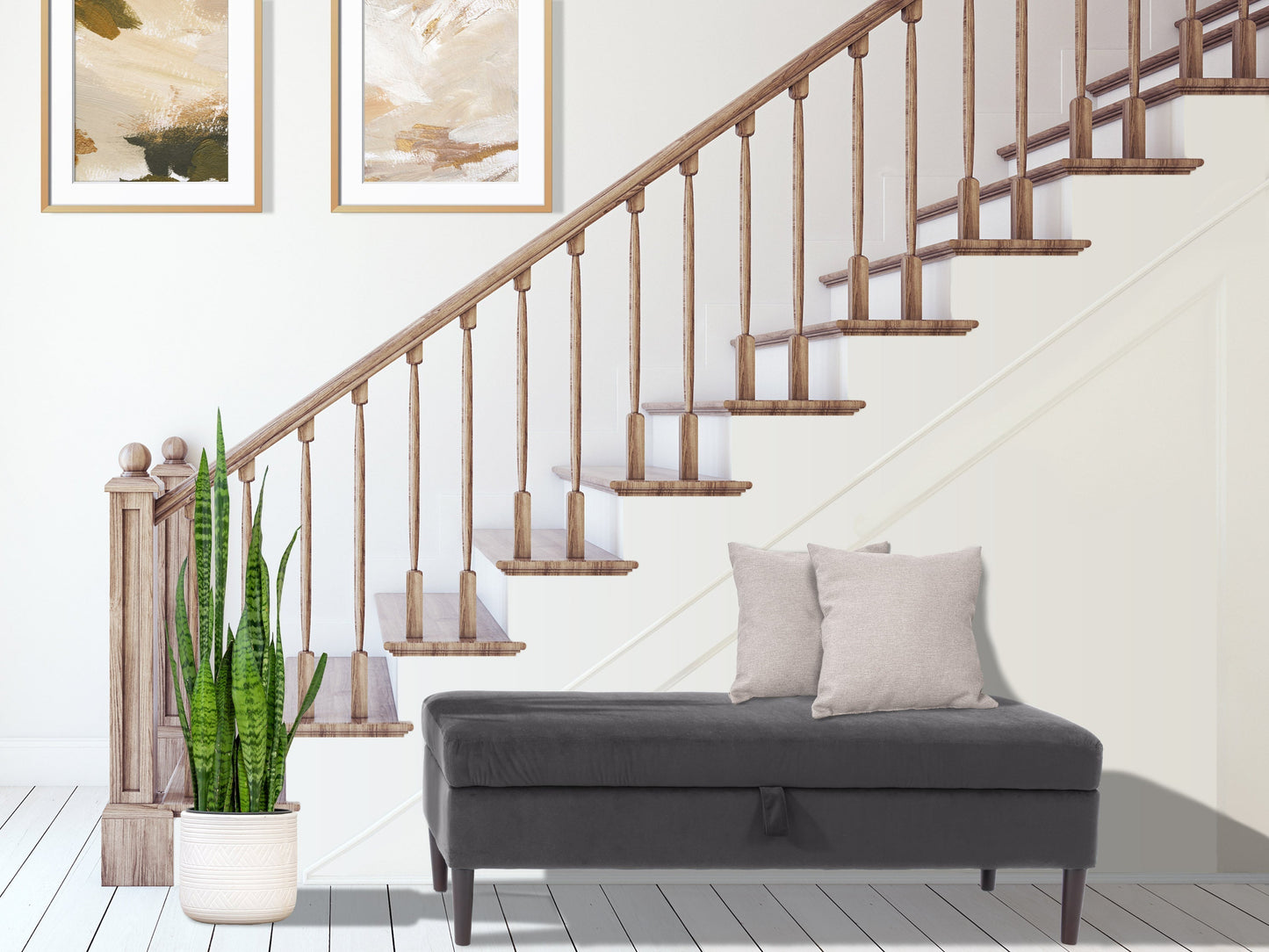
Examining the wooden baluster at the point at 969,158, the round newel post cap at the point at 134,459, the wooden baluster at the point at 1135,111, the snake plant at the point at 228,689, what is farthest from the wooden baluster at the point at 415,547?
the wooden baluster at the point at 1135,111

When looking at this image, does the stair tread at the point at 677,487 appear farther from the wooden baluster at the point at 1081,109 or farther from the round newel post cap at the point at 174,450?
the round newel post cap at the point at 174,450

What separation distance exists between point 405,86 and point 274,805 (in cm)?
245

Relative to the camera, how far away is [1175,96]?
127 inches

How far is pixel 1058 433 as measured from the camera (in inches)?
126

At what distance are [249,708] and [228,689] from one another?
0.10 metres

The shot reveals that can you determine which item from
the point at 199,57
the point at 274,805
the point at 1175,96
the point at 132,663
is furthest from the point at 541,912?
the point at 199,57

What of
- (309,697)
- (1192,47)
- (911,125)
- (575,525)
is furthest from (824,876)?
(1192,47)

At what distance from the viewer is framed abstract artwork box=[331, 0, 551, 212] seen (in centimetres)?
414

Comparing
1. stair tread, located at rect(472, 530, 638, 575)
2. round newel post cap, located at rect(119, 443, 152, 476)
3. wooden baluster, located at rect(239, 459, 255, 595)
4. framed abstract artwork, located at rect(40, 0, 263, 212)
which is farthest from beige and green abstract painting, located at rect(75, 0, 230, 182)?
stair tread, located at rect(472, 530, 638, 575)

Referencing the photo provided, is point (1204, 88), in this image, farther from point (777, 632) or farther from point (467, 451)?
point (467, 451)

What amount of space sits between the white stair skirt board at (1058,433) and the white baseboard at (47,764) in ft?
6.36

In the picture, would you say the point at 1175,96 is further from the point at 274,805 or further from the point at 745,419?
the point at 274,805

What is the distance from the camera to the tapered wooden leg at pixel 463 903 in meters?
2.65

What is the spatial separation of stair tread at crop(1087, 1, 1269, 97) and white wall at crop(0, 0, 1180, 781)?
0.47m
